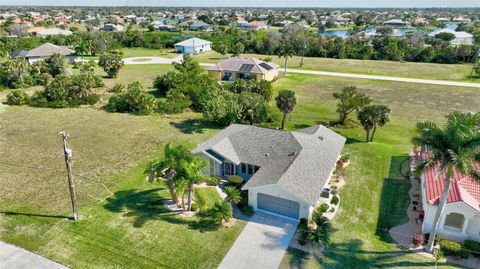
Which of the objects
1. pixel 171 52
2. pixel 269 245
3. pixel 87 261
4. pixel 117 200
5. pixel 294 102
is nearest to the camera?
pixel 87 261

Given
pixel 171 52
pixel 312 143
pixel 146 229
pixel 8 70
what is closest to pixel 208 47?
pixel 171 52

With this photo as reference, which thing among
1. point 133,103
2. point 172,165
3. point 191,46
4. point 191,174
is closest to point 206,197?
point 191,174

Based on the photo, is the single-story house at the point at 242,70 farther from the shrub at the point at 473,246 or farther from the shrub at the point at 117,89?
the shrub at the point at 473,246

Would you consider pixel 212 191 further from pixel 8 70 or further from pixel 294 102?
pixel 8 70

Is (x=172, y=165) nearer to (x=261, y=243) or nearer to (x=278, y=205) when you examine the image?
(x=261, y=243)

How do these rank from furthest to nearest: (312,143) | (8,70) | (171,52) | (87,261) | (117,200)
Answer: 1. (171,52)
2. (8,70)
3. (312,143)
4. (117,200)
5. (87,261)

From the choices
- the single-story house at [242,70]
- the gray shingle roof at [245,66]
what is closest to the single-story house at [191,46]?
the gray shingle roof at [245,66]

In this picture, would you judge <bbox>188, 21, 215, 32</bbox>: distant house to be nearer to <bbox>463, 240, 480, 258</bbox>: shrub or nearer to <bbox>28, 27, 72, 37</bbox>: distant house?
<bbox>28, 27, 72, 37</bbox>: distant house
